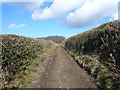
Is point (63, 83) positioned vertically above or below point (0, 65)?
below

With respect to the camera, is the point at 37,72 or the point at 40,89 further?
the point at 37,72

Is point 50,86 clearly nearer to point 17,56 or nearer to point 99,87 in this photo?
point 99,87

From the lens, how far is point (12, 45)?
12.3 m

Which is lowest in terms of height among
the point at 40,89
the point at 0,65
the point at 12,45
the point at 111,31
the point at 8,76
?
the point at 40,89

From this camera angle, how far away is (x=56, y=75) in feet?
38.3

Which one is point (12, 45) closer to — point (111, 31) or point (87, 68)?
point (87, 68)

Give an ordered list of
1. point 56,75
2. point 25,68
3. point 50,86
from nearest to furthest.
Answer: point 50,86 < point 56,75 < point 25,68

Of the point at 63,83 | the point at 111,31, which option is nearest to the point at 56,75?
the point at 63,83

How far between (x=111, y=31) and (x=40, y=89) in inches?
305

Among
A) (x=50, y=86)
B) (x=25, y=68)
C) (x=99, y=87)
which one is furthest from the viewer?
(x=25, y=68)

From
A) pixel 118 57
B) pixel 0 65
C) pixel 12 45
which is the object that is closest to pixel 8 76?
pixel 0 65

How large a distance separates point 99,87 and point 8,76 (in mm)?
5963

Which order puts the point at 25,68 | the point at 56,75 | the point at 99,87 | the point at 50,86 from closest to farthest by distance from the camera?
1. the point at 99,87
2. the point at 50,86
3. the point at 56,75
4. the point at 25,68

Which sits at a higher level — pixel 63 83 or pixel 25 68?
pixel 25 68
